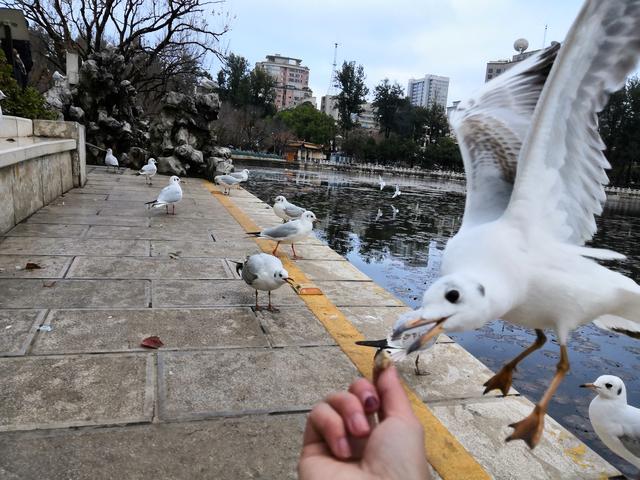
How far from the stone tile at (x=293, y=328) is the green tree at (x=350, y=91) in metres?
55.7

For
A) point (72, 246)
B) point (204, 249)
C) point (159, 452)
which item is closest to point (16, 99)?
point (72, 246)

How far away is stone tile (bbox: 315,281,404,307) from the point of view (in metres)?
4.37

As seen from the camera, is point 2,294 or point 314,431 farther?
point 2,294

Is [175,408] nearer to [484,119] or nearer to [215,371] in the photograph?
[215,371]

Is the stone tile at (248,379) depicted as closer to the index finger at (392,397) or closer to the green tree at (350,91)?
the index finger at (392,397)

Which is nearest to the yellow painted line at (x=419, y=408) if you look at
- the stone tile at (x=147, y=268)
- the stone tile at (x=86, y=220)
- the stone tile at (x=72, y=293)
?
the stone tile at (x=147, y=268)

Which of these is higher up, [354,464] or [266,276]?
[354,464]

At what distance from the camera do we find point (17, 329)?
3.12 m

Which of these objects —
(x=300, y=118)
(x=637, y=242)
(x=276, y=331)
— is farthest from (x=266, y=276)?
(x=300, y=118)

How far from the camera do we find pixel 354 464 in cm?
104

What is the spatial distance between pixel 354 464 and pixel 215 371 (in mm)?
1975

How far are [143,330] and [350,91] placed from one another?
57.4 meters

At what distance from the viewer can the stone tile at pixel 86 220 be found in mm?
6410

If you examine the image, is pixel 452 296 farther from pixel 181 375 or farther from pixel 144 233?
pixel 144 233
